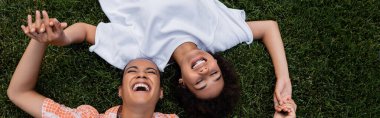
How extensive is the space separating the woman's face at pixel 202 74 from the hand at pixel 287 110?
52cm

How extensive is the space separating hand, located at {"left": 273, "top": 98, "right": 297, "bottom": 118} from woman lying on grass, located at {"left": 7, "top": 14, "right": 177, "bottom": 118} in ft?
2.72

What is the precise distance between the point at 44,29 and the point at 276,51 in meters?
1.74

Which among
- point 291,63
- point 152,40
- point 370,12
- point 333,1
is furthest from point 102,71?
point 370,12

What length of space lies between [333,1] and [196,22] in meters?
1.21

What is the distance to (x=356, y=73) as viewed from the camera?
13.5ft

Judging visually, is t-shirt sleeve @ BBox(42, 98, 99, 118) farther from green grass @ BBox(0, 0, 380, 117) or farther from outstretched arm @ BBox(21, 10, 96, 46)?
outstretched arm @ BBox(21, 10, 96, 46)

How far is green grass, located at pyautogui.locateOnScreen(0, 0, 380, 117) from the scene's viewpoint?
4008mm

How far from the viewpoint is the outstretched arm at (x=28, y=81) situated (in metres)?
3.60

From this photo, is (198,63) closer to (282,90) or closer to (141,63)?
(141,63)

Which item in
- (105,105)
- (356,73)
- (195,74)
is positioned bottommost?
(105,105)

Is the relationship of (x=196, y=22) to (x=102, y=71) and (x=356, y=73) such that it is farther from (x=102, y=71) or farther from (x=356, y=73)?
(x=356, y=73)

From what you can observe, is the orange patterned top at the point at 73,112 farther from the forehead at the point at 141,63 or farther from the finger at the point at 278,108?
the finger at the point at 278,108

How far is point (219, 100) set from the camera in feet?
11.8

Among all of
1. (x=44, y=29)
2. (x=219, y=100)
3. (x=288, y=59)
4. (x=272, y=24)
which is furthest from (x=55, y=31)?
(x=288, y=59)
